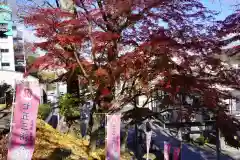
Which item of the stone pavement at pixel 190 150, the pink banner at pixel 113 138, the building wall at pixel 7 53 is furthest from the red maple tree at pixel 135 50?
the building wall at pixel 7 53

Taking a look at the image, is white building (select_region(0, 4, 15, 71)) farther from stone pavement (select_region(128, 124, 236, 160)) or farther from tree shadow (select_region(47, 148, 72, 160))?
tree shadow (select_region(47, 148, 72, 160))

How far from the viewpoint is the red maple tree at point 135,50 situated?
23.1ft

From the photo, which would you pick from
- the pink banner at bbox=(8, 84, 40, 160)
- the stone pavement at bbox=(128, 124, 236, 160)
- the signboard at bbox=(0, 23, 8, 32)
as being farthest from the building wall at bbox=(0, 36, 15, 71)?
the pink banner at bbox=(8, 84, 40, 160)

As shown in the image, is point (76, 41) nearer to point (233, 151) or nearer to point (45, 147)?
A: point (45, 147)

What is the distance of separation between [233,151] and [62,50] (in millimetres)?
13164

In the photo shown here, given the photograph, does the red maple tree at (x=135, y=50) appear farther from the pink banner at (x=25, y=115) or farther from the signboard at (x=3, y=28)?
the signboard at (x=3, y=28)

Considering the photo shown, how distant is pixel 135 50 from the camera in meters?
7.13

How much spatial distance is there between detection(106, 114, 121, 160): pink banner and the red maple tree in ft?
3.36

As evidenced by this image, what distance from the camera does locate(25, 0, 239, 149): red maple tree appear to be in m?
7.03

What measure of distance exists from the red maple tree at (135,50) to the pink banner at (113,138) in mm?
1025

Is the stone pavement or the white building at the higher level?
the white building

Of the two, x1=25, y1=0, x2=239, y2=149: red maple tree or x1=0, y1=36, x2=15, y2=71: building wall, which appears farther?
x1=0, y1=36, x2=15, y2=71: building wall

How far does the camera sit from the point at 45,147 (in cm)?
839

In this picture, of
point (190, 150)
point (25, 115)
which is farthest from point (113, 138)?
point (190, 150)
